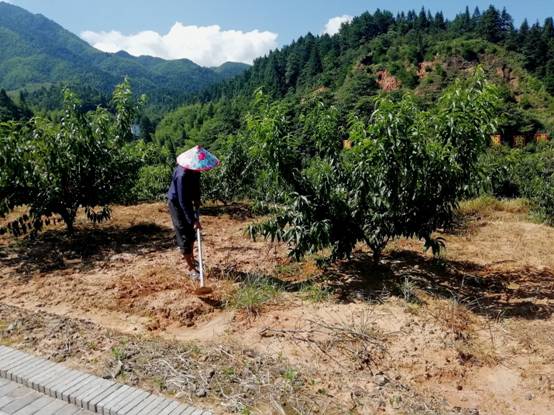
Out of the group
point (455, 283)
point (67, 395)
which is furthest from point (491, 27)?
point (67, 395)

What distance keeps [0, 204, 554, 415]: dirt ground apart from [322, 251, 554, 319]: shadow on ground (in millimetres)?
24

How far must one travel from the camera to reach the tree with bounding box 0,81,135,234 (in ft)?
21.1

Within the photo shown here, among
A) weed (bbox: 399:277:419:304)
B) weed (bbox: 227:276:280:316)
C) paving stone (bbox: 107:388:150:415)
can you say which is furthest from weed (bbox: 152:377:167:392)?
weed (bbox: 399:277:419:304)

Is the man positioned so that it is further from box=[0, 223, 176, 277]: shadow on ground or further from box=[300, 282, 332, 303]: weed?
box=[0, 223, 176, 277]: shadow on ground

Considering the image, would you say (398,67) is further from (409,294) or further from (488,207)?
(409,294)

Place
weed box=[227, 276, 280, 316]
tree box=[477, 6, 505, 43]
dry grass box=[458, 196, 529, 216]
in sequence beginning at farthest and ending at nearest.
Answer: tree box=[477, 6, 505, 43]
dry grass box=[458, 196, 529, 216]
weed box=[227, 276, 280, 316]

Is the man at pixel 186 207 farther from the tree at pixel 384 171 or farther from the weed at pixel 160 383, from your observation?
the weed at pixel 160 383

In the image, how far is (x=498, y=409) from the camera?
2.92m

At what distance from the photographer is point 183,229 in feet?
16.8

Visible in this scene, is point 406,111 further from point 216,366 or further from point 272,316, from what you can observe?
point 216,366

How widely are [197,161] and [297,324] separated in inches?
87.5

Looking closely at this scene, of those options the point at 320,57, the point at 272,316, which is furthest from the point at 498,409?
the point at 320,57

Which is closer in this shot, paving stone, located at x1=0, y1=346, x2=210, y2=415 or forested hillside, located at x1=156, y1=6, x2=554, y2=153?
paving stone, located at x1=0, y1=346, x2=210, y2=415

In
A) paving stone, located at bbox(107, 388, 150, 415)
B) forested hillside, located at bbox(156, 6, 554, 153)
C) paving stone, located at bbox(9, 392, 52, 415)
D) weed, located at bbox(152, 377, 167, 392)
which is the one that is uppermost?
forested hillside, located at bbox(156, 6, 554, 153)
